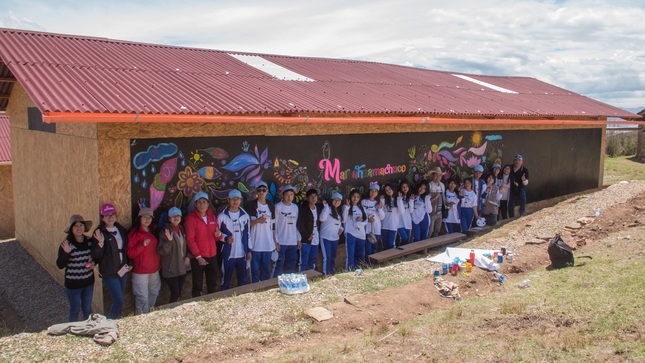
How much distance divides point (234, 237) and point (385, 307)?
2.65 m

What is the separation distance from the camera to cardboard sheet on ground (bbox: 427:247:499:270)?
8.78 meters

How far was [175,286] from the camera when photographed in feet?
25.1

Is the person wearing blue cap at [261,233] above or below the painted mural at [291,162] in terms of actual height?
below

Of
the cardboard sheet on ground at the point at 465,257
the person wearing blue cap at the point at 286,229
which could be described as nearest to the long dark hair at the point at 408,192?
the cardboard sheet on ground at the point at 465,257

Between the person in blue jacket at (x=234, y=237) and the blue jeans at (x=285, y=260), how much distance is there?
2.32ft

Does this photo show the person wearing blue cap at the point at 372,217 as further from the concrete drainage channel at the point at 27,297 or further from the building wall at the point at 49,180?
the concrete drainage channel at the point at 27,297

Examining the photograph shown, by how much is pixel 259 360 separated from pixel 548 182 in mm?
12703

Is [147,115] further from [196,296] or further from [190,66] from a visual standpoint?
[190,66]

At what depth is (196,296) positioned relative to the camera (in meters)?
7.93

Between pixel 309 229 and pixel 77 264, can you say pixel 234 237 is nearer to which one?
pixel 309 229

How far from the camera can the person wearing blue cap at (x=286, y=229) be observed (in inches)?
351

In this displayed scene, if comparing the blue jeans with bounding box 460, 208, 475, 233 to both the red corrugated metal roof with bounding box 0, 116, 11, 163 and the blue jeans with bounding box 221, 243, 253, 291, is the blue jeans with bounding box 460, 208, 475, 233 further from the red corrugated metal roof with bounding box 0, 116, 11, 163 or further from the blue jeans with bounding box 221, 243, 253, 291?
the red corrugated metal roof with bounding box 0, 116, 11, 163

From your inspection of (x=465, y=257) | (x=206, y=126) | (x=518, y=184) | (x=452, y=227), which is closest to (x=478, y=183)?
(x=452, y=227)

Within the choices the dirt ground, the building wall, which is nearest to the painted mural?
the building wall
